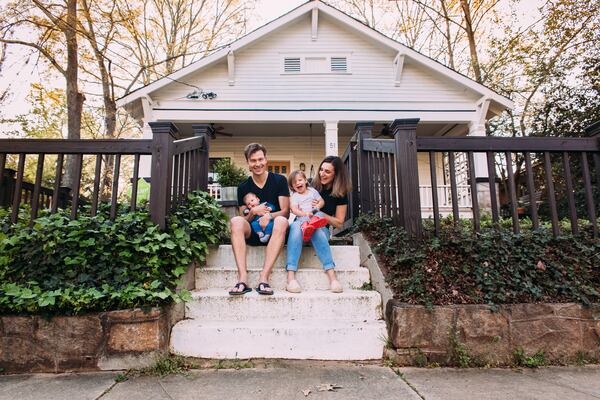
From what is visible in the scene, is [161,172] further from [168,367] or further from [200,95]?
[200,95]

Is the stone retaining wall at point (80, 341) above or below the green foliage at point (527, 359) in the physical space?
above

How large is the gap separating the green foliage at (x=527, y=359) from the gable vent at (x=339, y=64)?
7.95 meters

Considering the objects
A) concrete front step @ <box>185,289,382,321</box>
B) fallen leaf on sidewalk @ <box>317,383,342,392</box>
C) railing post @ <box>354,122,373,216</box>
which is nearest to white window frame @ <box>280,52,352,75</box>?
railing post @ <box>354,122,373,216</box>

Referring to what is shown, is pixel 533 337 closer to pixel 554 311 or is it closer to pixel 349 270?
pixel 554 311

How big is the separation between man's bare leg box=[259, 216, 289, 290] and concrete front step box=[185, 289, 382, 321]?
0.21 metres

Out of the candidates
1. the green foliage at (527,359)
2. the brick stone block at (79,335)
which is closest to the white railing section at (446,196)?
the green foliage at (527,359)

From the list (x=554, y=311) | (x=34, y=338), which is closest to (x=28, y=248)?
(x=34, y=338)

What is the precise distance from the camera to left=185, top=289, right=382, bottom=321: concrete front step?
7.11ft

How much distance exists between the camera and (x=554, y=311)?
196 centimetres

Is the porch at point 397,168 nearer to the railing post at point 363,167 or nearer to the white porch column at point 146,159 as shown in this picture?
the railing post at point 363,167

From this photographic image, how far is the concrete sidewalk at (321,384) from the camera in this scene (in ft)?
4.93

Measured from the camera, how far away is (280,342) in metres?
1.93

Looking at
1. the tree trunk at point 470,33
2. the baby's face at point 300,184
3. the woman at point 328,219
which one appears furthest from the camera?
the tree trunk at point 470,33

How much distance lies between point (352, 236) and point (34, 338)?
2415 mm
